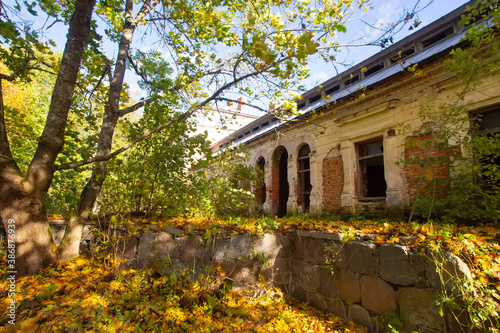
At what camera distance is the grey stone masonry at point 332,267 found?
248 centimetres

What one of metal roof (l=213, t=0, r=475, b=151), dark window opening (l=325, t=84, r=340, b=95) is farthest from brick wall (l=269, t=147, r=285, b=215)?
dark window opening (l=325, t=84, r=340, b=95)

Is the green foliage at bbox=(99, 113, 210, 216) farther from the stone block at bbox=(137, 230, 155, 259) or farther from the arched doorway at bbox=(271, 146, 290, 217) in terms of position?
the arched doorway at bbox=(271, 146, 290, 217)

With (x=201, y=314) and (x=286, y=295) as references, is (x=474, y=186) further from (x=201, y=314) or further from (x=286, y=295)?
(x=201, y=314)

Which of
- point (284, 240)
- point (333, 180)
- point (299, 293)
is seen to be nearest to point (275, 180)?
point (333, 180)

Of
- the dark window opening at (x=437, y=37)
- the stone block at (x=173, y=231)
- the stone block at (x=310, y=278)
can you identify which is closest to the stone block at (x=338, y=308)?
the stone block at (x=310, y=278)

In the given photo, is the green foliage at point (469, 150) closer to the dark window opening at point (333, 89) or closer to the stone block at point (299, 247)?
the stone block at point (299, 247)

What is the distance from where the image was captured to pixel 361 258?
122 inches

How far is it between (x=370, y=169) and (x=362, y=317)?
5.86 metres

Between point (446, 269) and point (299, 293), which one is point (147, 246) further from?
point (446, 269)

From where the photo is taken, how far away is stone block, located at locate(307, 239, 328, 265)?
3547 mm

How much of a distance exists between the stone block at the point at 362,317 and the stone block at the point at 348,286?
0.09 meters

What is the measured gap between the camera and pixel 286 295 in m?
3.85

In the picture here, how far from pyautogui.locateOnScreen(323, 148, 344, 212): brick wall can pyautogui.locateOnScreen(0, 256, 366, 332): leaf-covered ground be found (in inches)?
183

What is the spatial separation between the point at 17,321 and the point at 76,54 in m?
3.76
